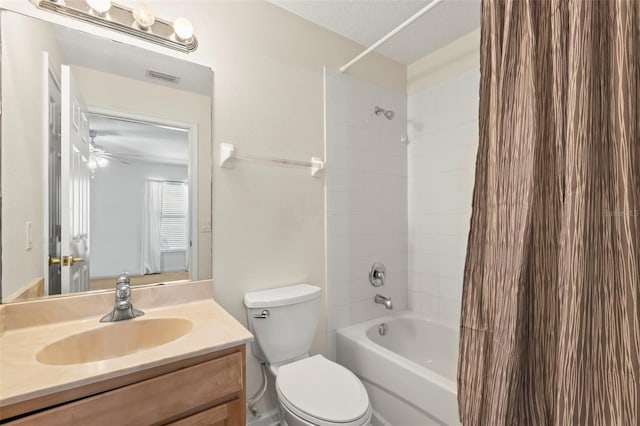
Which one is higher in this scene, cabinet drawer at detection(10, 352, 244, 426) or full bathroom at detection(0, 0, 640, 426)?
full bathroom at detection(0, 0, 640, 426)

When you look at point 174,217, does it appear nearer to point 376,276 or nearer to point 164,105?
point 164,105

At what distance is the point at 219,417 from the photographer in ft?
3.25

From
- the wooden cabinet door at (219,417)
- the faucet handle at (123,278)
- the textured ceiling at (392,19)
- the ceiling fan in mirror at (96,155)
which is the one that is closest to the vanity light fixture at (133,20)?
the ceiling fan in mirror at (96,155)

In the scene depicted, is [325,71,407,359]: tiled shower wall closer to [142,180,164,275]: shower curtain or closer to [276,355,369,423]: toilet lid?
[276,355,369,423]: toilet lid

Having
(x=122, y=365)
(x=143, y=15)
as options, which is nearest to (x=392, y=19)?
(x=143, y=15)

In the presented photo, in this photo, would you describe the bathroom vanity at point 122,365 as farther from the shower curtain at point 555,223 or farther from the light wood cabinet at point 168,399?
the shower curtain at point 555,223

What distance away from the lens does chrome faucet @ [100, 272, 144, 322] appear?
1.18 metres

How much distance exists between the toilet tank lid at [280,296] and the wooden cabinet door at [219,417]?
523mm

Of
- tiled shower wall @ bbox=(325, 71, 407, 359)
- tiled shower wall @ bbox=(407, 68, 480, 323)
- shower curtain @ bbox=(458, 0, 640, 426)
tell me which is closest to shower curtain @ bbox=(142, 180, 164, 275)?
tiled shower wall @ bbox=(325, 71, 407, 359)

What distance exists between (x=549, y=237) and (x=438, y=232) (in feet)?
4.53

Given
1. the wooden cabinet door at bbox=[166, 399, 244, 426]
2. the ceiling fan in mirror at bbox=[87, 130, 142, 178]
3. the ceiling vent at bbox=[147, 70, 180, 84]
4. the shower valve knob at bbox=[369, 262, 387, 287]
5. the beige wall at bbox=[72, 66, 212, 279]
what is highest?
the ceiling vent at bbox=[147, 70, 180, 84]

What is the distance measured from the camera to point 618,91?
0.71 meters

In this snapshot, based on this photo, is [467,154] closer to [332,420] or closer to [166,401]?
[332,420]

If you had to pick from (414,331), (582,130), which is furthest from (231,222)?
(414,331)
